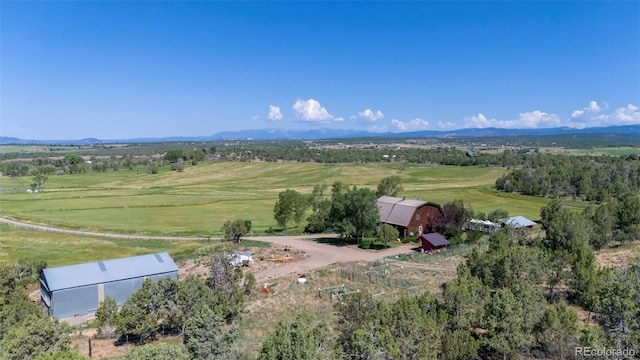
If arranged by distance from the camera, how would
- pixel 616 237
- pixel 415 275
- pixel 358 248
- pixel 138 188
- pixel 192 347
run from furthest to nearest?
pixel 138 188, pixel 358 248, pixel 616 237, pixel 415 275, pixel 192 347

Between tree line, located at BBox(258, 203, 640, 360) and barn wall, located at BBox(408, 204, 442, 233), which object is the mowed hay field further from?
tree line, located at BBox(258, 203, 640, 360)

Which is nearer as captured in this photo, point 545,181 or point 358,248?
point 358,248

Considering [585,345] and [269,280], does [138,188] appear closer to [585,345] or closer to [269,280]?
[269,280]

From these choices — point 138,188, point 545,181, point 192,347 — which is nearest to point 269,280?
point 192,347

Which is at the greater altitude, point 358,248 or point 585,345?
point 585,345

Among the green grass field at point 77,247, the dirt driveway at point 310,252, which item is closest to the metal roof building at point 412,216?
the dirt driveway at point 310,252

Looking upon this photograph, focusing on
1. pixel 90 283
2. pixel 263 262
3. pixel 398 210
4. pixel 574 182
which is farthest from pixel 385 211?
pixel 574 182

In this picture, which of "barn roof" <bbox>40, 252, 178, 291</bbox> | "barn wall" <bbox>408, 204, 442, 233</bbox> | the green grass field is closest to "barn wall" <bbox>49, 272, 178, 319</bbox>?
"barn roof" <bbox>40, 252, 178, 291</bbox>
